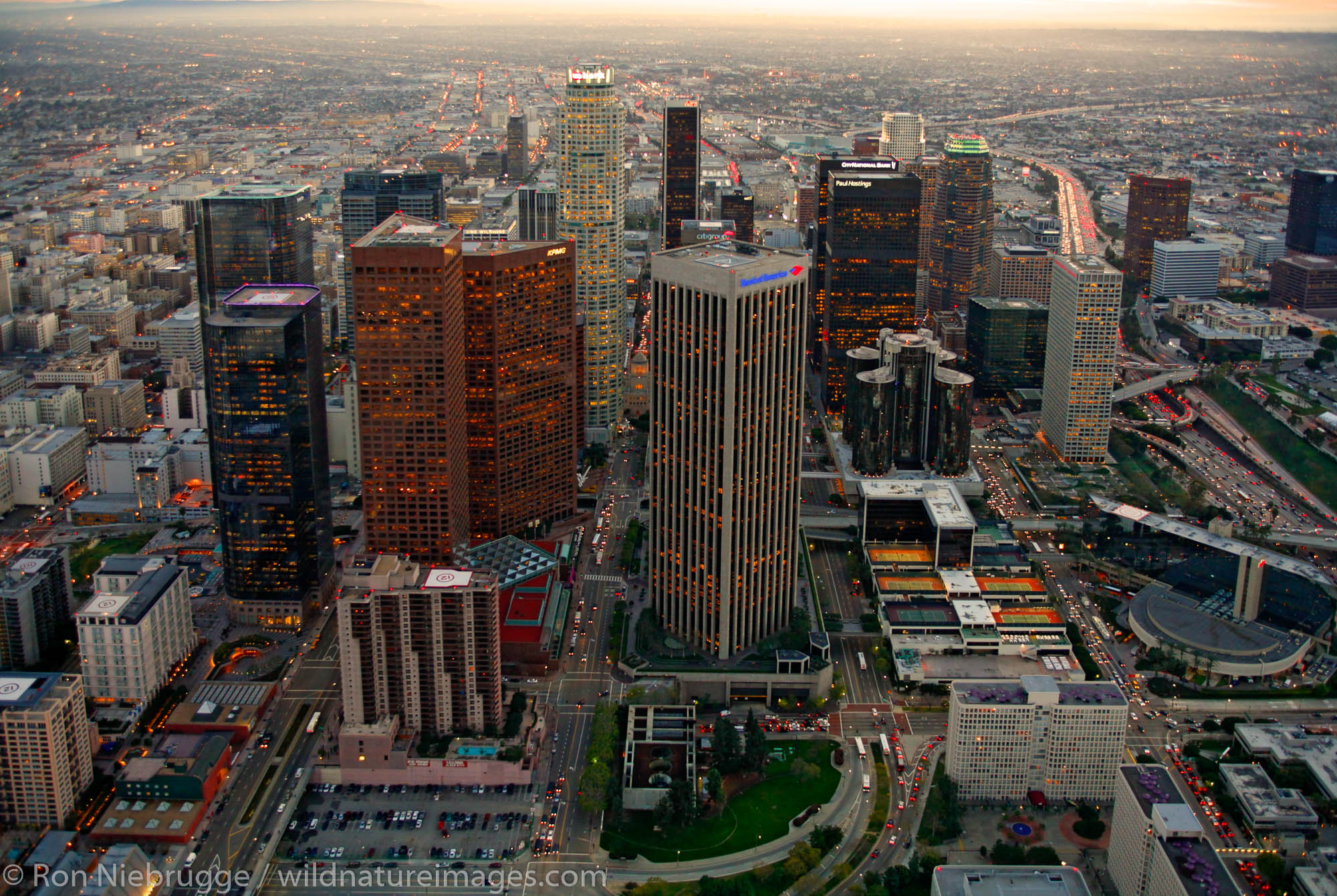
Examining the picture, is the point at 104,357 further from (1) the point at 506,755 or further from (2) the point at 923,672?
(2) the point at 923,672

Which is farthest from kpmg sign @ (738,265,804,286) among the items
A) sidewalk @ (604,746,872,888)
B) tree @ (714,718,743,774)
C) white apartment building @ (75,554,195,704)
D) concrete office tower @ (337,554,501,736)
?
white apartment building @ (75,554,195,704)

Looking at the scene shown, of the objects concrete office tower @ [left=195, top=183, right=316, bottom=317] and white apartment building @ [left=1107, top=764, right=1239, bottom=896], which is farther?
concrete office tower @ [left=195, top=183, right=316, bottom=317]

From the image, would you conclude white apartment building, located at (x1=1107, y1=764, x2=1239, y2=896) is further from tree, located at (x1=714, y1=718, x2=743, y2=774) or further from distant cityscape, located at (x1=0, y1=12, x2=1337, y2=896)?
tree, located at (x1=714, y1=718, x2=743, y2=774)

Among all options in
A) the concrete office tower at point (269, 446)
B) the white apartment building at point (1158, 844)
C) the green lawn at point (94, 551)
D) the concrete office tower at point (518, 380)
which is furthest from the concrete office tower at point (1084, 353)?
the green lawn at point (94, 551)

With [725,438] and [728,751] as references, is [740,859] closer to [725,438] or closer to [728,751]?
[728,751]

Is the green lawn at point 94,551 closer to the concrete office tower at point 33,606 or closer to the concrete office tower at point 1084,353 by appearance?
the concrete office tower at point 33,606

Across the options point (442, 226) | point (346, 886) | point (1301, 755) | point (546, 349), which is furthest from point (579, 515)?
point (1301, 755)

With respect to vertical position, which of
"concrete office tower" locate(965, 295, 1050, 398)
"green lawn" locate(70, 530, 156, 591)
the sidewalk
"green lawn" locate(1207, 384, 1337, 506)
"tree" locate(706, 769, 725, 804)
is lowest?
the sidewalk
